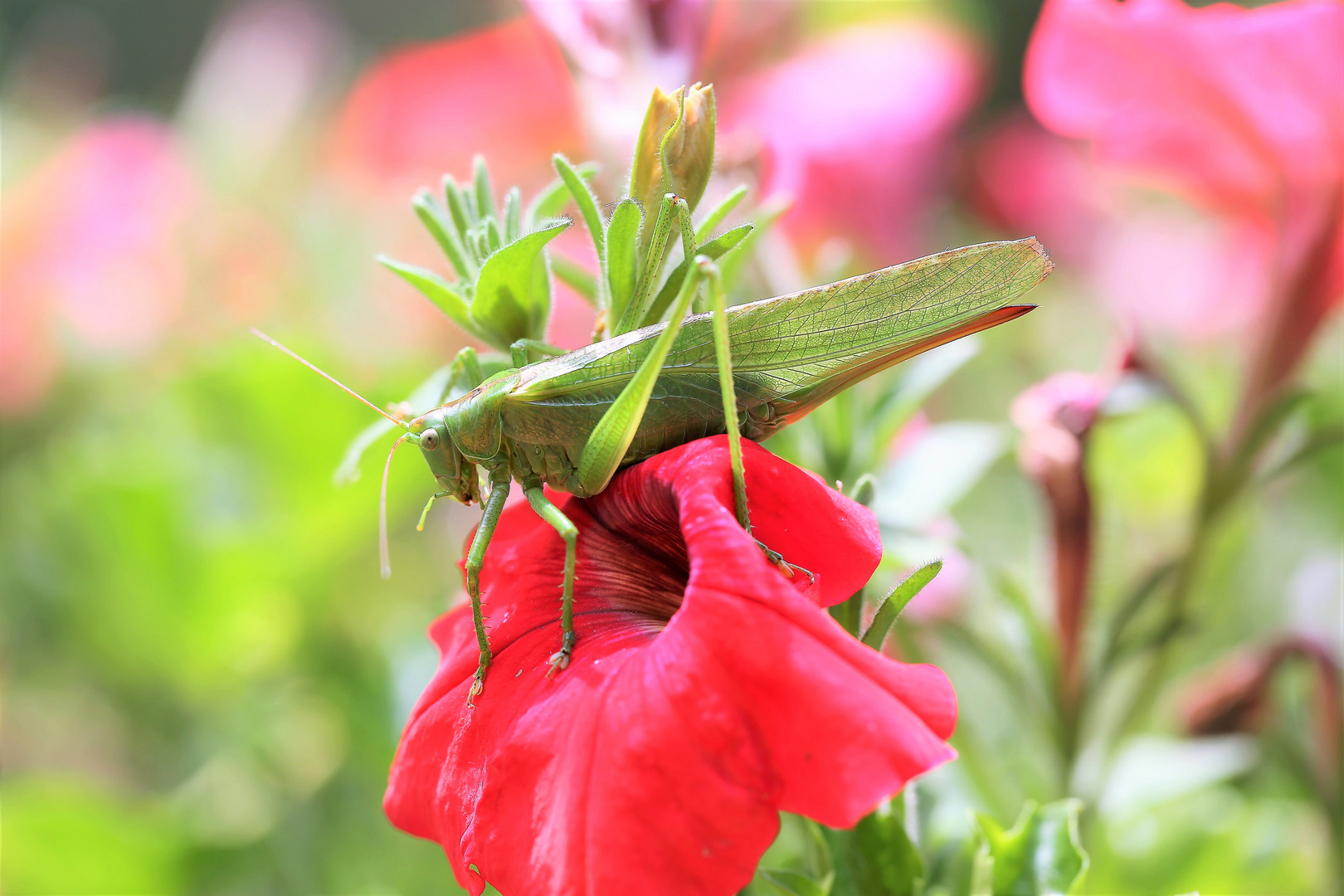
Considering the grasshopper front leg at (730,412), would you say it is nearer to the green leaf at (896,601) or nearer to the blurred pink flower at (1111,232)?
the green leaf at (896,601)

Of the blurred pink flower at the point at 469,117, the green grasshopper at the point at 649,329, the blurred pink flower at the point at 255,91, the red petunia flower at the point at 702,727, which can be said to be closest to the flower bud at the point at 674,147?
the green grasshopper at the point at 649,329

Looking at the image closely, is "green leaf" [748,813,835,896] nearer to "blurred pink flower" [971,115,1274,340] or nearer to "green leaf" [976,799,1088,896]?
"green leaf" [976,799,1088,896]

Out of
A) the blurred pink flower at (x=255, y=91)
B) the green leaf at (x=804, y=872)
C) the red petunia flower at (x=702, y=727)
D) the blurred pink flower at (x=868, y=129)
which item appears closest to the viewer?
the red petunia flower at (x=702, y=727)

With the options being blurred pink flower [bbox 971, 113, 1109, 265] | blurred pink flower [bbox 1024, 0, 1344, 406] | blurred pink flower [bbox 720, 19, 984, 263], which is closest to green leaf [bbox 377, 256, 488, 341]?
blurred pink flower [bbox 1024, 0, 1344, 406]

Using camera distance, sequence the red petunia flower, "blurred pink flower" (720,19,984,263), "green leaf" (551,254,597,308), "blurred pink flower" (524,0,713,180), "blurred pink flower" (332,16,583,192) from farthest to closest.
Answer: "blurred pink flower" (332,16,583,192) → "blurred pink flower" (720,19,984,263) → "blurred pink flower" (524,0,713,180) → "green leaf" (551,254,597,308) → the red petunia flower

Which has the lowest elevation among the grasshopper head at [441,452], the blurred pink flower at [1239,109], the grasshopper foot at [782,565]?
the grasshopper foot at [782,565]

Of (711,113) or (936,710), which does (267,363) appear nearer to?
(711,113)

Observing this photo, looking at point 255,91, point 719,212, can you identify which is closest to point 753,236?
point 719,212
